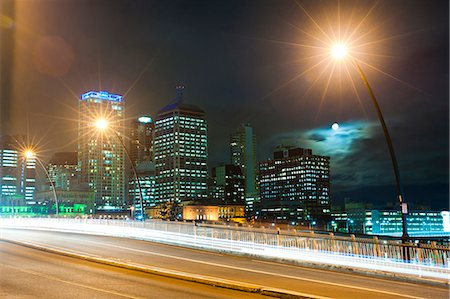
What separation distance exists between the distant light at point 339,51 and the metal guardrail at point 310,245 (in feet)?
27.3

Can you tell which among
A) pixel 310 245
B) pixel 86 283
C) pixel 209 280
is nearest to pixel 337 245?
pixel 310 245

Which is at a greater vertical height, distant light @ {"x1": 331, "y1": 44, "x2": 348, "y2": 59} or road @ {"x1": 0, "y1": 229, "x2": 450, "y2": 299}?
distant light @ {"x1": 331, "y1": 44, "x2": 348, "y2": 59}

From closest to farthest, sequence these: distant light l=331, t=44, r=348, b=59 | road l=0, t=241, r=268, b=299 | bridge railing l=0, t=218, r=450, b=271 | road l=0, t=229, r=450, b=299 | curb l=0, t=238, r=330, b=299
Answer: road l=0, t=241, r=268, b=299, curb l=0, t=238, r=330, b=299, road l=0, t=229, r=450, b=299, bridge railing l=0, t=218, r=450, b=271, distant light l=331, t=44, r=348, b=59

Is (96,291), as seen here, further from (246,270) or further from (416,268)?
(416,268)

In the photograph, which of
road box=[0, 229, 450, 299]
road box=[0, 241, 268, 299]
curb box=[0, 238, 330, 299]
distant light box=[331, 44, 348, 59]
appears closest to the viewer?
road box=[0, 241, 268, 299]

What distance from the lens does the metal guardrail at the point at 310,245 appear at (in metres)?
19.8

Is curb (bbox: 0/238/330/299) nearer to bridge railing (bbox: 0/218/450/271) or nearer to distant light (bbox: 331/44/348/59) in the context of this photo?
bridge railing (bbox: 0/218/450/271)

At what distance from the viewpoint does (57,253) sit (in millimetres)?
24859

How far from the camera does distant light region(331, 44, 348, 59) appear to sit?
22.9 meters

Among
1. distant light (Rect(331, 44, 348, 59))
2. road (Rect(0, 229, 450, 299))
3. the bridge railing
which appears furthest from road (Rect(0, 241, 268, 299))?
distant light (Rect(331, 44, 348, 59))

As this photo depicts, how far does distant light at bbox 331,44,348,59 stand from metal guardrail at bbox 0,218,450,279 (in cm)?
833

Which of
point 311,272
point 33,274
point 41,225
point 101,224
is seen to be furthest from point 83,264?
point 41,225

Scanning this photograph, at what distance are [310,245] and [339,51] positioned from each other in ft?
31.3

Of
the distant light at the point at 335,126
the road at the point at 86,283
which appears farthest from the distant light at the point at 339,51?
the road at the point at 86,283
